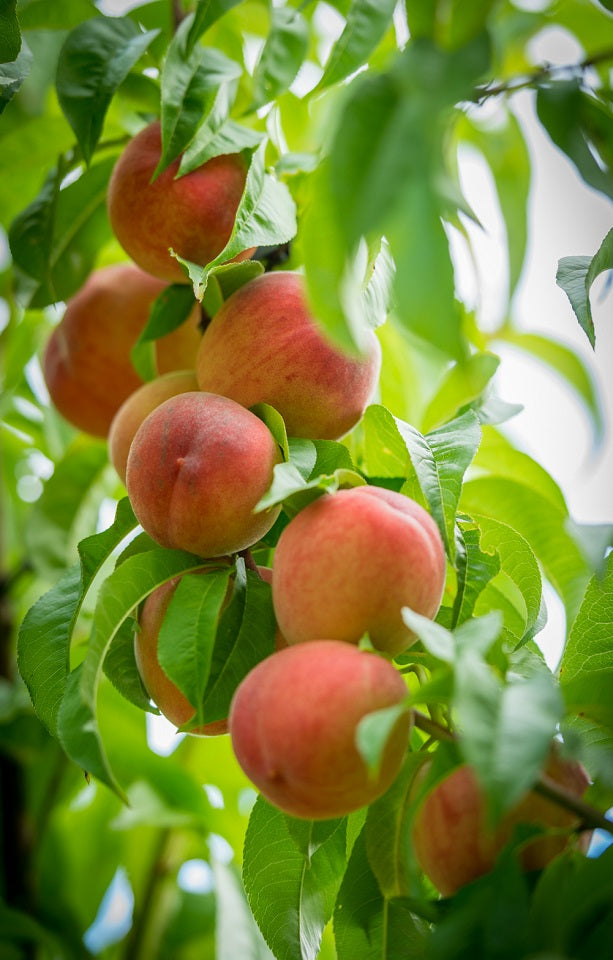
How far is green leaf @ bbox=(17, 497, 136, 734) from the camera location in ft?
1.88

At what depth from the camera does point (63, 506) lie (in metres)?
1.03

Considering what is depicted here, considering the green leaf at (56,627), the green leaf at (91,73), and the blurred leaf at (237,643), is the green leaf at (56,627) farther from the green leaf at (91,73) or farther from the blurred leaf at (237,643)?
the green leaf at (91,73)

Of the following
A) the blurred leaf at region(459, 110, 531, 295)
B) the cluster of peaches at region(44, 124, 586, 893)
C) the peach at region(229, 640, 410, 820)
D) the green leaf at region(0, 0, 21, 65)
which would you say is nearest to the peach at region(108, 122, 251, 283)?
the cluster of peaches at region(44, 124, 586, 893)

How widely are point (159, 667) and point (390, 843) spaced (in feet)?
0.58

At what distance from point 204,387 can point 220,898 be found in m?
0.54

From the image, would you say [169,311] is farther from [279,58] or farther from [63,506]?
[63,506]

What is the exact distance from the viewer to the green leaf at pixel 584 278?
1.80ft

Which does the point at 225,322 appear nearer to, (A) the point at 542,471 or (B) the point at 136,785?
(A) the point at 542,471

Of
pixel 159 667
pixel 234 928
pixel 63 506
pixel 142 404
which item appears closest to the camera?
pixel 159 667

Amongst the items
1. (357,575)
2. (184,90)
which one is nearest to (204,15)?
(184,90)

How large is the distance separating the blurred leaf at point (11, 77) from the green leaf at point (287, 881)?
0.53 m

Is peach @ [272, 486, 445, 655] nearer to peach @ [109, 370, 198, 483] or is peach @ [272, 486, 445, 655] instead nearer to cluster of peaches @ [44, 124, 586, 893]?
cluster of peaches @ [44, 124, 586, 893]

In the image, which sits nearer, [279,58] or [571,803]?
A: [571,803]

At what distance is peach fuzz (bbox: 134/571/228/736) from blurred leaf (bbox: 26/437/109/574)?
45 cm
